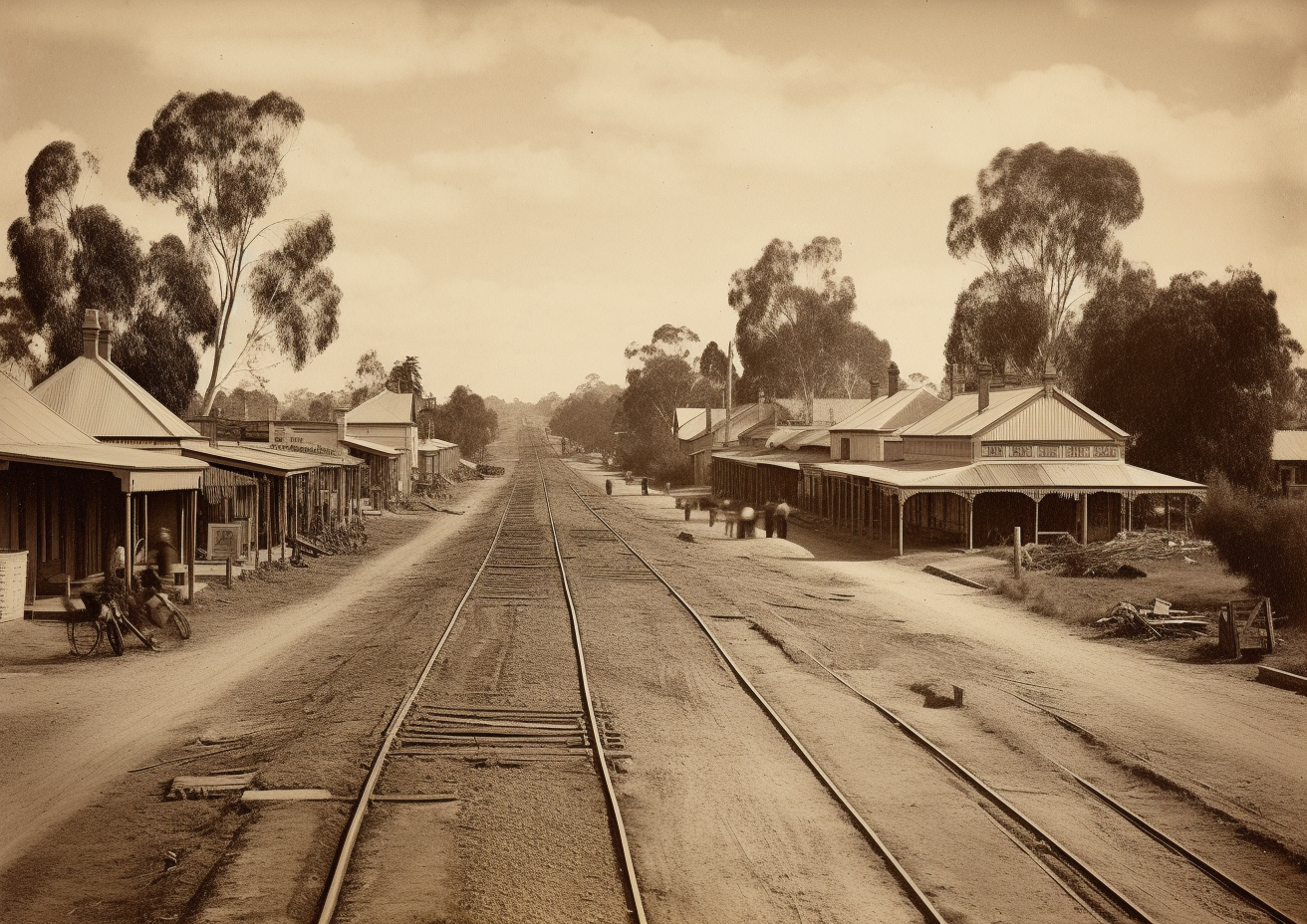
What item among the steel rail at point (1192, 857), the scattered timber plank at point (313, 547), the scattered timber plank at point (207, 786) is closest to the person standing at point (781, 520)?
the scattered timber plank at point (313, 547)

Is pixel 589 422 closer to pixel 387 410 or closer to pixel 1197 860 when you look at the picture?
pixel 387 410

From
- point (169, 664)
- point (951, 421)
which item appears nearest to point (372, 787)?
point (169, 664)

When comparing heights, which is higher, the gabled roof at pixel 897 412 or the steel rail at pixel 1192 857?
the gabled roof at pixel 897 412

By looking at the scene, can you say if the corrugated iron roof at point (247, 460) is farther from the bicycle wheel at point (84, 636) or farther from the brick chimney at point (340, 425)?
the brick chimney at point (340, 425)

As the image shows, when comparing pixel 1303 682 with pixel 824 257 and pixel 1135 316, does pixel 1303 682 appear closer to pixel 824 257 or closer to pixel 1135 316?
pixel 1135 316

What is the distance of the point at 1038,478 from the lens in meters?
33.9

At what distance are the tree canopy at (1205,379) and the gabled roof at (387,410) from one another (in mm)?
41094

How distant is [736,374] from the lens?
101688 mm

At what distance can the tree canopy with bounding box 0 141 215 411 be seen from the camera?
141 feet

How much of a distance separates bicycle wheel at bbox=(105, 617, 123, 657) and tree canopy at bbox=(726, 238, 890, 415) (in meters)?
64.9

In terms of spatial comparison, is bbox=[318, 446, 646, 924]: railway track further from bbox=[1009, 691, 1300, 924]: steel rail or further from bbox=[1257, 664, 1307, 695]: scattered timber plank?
bbox=[1257, 664, 1307, 695]: scattered timber plank

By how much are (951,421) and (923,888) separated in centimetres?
3388

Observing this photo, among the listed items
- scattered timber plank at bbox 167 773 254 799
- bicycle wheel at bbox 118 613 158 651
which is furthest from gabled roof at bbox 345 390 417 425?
scattered timber plank at bbox 167 773 254 799

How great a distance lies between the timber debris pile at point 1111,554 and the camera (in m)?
27.4
